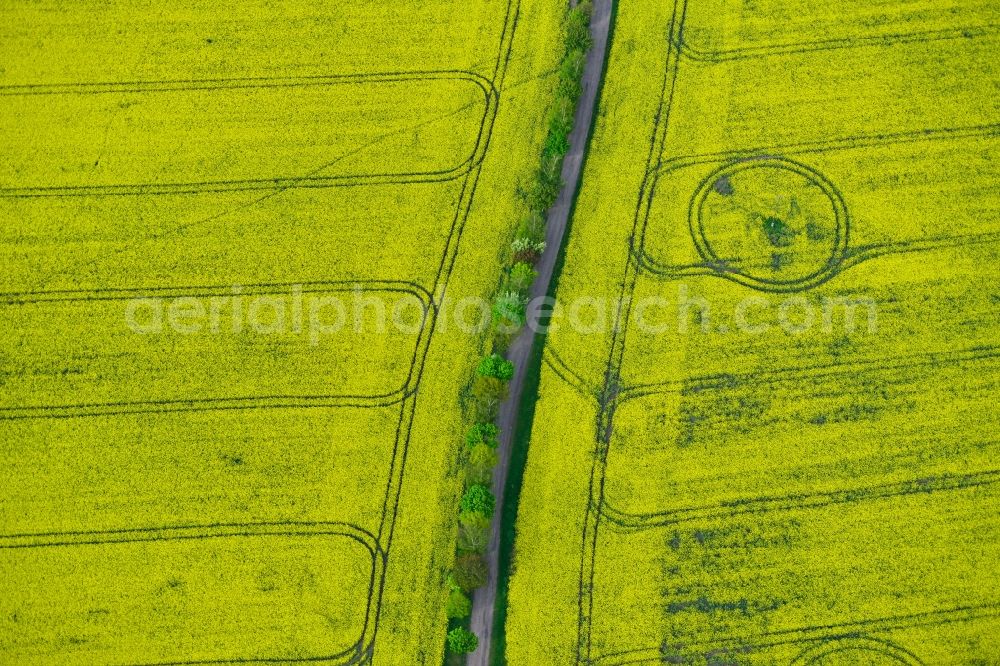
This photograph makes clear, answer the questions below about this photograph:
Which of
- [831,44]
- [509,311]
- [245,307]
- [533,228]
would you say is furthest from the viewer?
[831,44]

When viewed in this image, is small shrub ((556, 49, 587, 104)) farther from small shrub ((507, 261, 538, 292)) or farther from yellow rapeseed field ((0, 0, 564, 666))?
small shrub ((507, 261, 538, 292))

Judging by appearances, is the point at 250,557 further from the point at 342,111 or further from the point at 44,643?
the point at 342,111

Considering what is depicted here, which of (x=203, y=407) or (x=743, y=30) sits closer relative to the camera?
(x=203, y=407)

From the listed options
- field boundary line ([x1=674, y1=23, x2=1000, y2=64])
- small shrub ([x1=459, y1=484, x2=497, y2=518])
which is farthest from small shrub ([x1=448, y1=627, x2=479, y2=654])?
field boundary line ([x1=674, y1=23, x2=1000, y2=64])

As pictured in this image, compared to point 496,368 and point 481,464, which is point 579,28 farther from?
point 481,464

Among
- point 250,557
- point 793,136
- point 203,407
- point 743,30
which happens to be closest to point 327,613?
point 250,557

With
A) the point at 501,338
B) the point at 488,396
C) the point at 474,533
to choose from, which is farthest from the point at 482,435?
the point at 501,338
